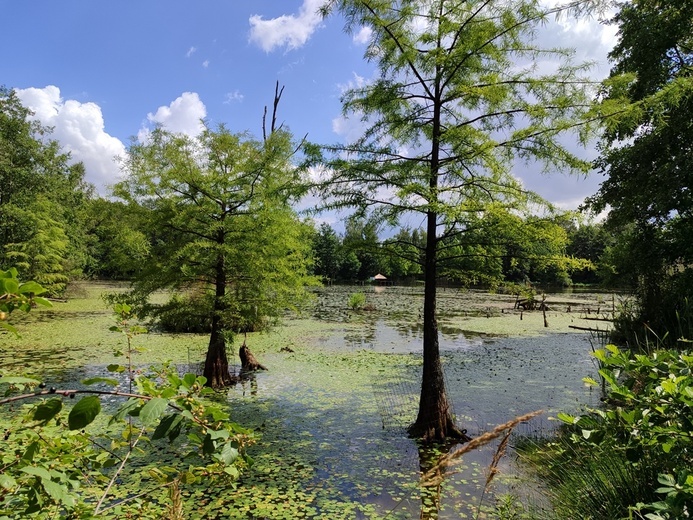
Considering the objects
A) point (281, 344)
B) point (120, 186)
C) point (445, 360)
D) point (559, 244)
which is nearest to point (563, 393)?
point (445, 360)

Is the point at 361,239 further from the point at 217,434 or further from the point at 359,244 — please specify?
the point at 217,434

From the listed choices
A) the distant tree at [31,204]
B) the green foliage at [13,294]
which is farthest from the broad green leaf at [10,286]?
the distant tree at [31,204]

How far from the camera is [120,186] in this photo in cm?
793

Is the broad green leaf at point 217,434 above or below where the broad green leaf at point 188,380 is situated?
below

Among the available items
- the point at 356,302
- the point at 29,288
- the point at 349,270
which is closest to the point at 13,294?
the point at 29,288

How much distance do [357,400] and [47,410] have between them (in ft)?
24.5

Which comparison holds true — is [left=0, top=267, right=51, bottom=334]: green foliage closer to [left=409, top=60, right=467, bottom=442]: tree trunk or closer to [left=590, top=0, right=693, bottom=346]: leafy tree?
[left=409, top=60, right=467, bottom=442]: tree trunk

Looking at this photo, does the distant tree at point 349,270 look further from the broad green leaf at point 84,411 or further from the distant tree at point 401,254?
the broad green leaf at point 84,411

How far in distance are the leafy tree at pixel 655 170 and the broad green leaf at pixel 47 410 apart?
10214 mm

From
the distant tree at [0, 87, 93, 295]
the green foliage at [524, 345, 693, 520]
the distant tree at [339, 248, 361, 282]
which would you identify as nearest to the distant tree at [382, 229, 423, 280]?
the green foliage at [524, 345, 693, 520]

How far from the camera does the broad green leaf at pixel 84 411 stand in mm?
1086

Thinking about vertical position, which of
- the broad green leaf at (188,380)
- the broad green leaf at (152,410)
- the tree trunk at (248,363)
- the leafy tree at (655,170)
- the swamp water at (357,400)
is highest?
the leafy tree at (655,170)

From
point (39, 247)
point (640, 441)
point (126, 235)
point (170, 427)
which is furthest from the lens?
point (39, 247)

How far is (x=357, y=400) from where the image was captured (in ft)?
26.7
